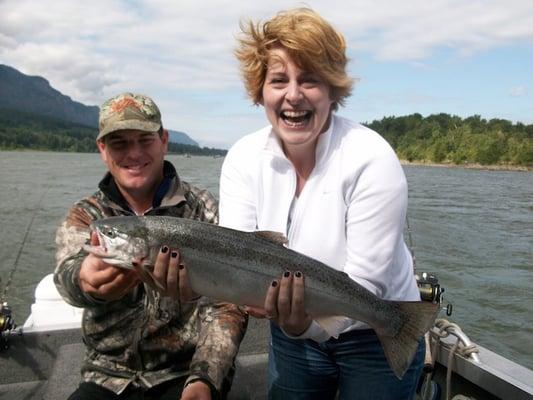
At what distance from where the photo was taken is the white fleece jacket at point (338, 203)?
2941 mm

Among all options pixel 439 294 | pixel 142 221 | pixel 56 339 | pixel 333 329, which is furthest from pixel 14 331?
pixel 439 294

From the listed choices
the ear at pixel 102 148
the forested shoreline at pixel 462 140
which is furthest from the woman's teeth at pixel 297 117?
the forested shoreline at pixel 462 140

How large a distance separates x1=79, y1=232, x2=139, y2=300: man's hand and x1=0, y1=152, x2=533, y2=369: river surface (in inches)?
185

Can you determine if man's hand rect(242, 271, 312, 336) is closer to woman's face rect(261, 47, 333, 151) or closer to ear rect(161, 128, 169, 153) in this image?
woman's face rect(261, 47, 333, 151)

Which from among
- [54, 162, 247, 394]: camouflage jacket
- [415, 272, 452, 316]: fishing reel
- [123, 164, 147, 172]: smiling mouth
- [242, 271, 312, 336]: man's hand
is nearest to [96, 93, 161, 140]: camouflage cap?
[123, 164, 147, 172]: smiling mouth

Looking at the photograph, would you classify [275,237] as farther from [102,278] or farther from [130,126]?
[130,126]

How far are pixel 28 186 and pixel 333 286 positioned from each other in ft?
122

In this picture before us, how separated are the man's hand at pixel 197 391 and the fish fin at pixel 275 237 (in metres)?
0.99

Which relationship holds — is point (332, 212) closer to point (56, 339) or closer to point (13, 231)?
point (56, 339)

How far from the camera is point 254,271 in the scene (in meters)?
3.15

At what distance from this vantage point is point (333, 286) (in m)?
3.09

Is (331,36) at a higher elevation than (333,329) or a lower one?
higher

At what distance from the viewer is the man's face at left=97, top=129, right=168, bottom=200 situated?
3738 millimetres

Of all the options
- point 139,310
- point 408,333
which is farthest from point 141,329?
point 408,333
